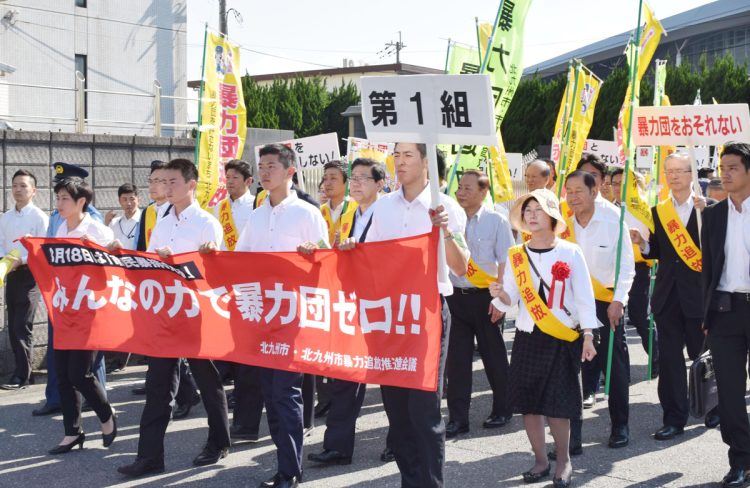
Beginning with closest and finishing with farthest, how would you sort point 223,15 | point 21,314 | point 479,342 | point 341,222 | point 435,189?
point 435,189 < point 479,342 < point 341,222 < point 21,314 < point 223,15

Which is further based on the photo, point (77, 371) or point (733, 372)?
point (77, 371)

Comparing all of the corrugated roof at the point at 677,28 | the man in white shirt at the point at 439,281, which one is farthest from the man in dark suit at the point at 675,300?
the corrugated roof at the point at 677,28

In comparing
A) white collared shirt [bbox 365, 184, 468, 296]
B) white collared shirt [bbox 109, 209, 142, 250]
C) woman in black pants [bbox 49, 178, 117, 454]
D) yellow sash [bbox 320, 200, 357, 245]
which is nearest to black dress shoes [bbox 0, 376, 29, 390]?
white collared shirt [bbox 109, 209, 142, 250]

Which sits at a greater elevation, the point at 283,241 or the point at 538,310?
the point at 283,241

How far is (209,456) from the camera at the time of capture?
19.2ft

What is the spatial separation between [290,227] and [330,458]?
1.51 metres

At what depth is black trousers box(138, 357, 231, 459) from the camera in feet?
18.2

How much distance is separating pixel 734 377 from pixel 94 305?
13.1ft

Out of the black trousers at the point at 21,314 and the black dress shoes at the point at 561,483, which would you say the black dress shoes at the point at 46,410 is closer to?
A: the black trousers at the point at 21,314

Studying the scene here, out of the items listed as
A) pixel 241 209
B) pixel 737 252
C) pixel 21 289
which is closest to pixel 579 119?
pixel 241 209

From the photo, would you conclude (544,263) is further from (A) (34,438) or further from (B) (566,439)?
(A) (34,438)

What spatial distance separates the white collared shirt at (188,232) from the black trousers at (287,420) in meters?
1.05

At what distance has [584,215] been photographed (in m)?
6.68

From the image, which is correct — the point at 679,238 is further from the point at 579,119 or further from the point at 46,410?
the point at 46,410
